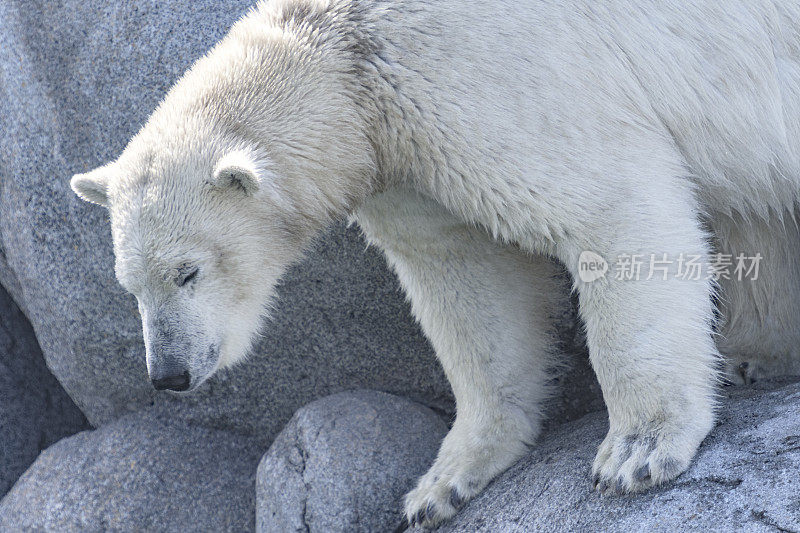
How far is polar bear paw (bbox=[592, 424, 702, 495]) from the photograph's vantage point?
7.95 ft

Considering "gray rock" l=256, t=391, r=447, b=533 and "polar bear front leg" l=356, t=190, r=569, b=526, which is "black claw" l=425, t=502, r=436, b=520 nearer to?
"polar bear front leg" l=356, t=190, r=569, b=526

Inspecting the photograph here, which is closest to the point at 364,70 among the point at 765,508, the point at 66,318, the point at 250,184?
the point at 250,184

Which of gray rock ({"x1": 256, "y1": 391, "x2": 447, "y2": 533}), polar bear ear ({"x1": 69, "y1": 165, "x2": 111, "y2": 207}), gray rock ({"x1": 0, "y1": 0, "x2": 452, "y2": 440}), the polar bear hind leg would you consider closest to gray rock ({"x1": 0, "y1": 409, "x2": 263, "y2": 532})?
gray rock ({"x1": 0, "y1": 0, "x2": 452, "y2": 440})

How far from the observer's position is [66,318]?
155 inches

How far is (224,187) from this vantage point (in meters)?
2.42

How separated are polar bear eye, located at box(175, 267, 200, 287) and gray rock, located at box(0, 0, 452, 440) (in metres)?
→ 1.30

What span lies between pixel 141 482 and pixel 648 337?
2.46 metres

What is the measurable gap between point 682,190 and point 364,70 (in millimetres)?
1079

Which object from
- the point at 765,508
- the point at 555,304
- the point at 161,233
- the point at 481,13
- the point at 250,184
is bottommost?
the point at 555,304

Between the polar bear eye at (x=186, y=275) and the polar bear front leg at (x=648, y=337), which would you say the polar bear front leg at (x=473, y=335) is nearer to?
the polar bear front leg at (x=648, y=337)

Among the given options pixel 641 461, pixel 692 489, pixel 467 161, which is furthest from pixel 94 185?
pixel 692 489

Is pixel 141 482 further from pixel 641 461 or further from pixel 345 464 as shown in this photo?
pixel 641 461

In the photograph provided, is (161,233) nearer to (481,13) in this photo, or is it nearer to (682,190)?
(481,13)
